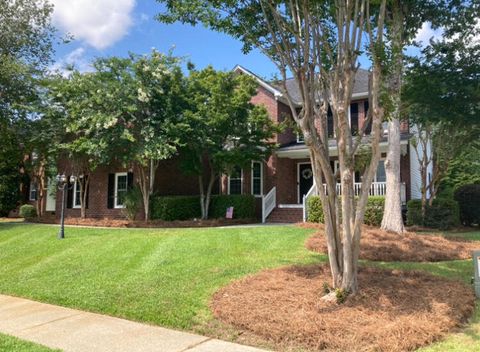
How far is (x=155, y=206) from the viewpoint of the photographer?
1828cm

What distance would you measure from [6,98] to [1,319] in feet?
58.7

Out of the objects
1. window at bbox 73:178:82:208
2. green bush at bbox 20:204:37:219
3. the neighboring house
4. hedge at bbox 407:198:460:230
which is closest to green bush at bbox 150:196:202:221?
the neighboring house

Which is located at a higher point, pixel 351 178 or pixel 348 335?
pixel 351 178

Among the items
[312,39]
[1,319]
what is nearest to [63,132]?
[1,319]

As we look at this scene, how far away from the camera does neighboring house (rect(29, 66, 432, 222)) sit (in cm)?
1828

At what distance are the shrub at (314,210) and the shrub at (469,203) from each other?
572cm

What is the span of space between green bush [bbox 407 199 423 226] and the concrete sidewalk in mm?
12007

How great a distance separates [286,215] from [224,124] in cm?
508

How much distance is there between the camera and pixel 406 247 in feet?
30.9

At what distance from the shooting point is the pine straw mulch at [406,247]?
877 cm

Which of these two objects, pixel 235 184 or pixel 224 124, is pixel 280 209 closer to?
pixel 235 184

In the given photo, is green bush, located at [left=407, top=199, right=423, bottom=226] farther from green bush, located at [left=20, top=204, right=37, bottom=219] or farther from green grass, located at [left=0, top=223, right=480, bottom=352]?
green bush, located at [left=20, top=204, right=37, bottom=219]

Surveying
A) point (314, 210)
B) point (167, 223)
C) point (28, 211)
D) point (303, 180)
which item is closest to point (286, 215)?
point (314, 210)

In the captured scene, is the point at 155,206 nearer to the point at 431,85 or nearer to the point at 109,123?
the point at 109,123
